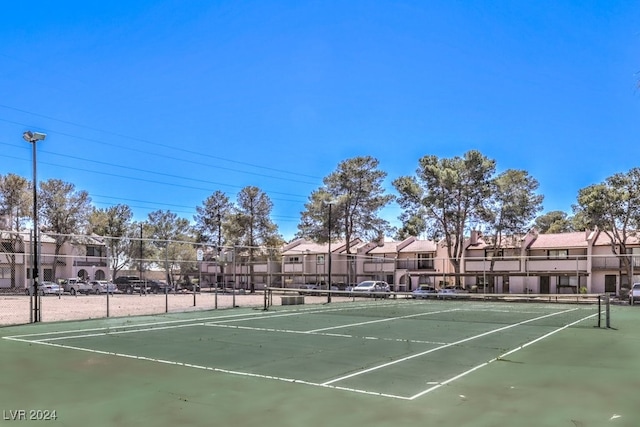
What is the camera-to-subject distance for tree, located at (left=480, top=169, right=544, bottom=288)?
166ft

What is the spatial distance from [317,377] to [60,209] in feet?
183

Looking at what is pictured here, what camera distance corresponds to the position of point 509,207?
5050cm

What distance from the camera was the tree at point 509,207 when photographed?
50.6 meters

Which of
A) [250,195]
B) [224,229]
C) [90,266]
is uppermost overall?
[250,195]

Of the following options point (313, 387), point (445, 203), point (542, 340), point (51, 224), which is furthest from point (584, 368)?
point (51, 224)

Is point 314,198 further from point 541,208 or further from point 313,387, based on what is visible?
point 313,387

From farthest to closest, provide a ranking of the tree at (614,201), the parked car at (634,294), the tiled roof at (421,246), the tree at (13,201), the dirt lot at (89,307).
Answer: the tiled roof at (421,246)
the tree at (13,201)
the tree at (614,201)
the parked car at (634,294)
the dirt lot at (89,307)

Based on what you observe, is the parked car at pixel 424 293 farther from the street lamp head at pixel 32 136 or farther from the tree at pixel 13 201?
the tree at pixel 13 201

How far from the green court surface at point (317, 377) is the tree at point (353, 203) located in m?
41.3

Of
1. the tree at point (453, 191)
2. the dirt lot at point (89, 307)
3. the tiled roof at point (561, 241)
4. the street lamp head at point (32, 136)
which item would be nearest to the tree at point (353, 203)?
the tree at point (453, 191)

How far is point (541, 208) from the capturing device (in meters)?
53.0

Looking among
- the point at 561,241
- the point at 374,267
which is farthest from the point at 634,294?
the point at 374,267

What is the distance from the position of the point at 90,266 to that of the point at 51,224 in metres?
9.85

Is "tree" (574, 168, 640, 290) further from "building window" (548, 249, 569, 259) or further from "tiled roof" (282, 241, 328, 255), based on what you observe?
"tiled roof" (282, 241, 328, 255)
